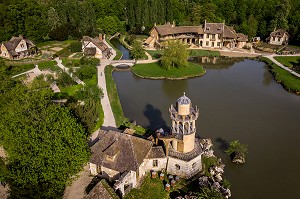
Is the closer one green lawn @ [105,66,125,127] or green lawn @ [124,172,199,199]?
green lawn @ [124,172,199,199]

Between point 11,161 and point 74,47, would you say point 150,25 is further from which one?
point 11,161

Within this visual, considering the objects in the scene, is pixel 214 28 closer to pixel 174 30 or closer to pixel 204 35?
pixel 204 35

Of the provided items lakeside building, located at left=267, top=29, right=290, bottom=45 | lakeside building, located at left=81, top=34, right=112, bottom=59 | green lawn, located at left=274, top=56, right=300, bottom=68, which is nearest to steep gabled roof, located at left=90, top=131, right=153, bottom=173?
lakeside building, located at left=81, top=34, right=112, bottom=59

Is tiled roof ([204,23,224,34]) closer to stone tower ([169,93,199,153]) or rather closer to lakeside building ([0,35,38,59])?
lakeside building ([0,35,38,59])

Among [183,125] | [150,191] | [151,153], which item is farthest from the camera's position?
[151,153]

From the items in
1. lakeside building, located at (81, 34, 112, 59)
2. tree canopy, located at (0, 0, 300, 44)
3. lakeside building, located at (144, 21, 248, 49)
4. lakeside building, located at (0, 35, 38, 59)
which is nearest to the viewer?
lakeside building, located at (0, 35, 38, 59)

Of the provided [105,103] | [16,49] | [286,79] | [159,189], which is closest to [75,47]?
[16,49]
